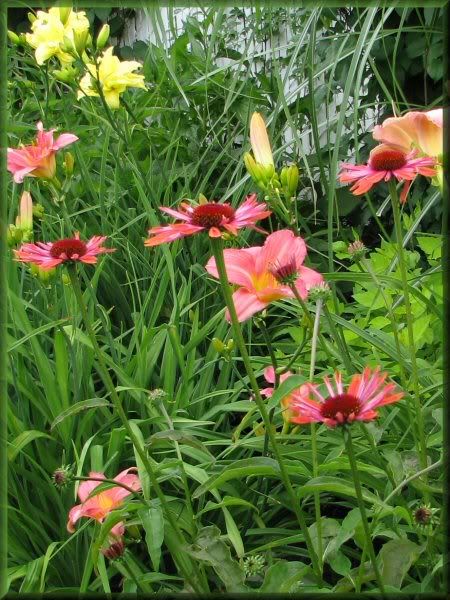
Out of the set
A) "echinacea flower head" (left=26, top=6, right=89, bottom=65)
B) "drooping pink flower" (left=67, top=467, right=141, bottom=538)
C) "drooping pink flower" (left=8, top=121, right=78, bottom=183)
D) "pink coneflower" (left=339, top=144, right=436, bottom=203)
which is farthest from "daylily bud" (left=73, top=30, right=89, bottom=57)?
"drooping pink flower" (left=67, top=467, right=141, bottom=538)

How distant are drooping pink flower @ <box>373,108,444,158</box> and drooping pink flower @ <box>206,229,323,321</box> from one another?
7.7 inches

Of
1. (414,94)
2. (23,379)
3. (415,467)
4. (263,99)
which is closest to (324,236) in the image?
(263,99)

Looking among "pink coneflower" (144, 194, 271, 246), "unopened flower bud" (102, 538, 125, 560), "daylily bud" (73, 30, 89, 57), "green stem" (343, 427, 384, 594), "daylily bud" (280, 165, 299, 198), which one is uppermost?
"daylily bud" (73, 30, 89, 57)

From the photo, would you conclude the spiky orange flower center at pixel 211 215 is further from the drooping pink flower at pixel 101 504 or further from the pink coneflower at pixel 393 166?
the drooping pink flower at pixel 101 504

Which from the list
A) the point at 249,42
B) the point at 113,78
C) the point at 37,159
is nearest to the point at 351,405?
the point at 37,159

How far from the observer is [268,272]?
86 cm

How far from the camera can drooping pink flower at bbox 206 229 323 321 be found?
2.71ft

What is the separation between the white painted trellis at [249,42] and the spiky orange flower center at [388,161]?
621 mm

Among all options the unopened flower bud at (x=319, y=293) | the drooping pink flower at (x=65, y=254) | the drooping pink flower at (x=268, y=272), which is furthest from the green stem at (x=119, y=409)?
the unopened flower bud at (x=319, y=293)

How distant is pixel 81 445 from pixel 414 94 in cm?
185

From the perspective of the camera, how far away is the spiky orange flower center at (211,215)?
765mm

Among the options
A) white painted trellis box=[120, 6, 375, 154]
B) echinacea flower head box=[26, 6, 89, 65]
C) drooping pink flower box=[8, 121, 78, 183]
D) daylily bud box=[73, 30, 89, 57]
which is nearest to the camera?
drooping pink flower box=[8, 121, 78, 183]

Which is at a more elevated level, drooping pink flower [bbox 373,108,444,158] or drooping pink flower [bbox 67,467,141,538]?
drooping pink flower [bbox 373,108,444,158]

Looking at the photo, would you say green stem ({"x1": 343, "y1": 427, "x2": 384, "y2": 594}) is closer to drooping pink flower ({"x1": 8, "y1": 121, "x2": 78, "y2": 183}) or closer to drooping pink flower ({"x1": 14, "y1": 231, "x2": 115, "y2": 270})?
drooping pink flower ({"x1": 14, "y1": 231, "x2": 115, "y2": 270})
